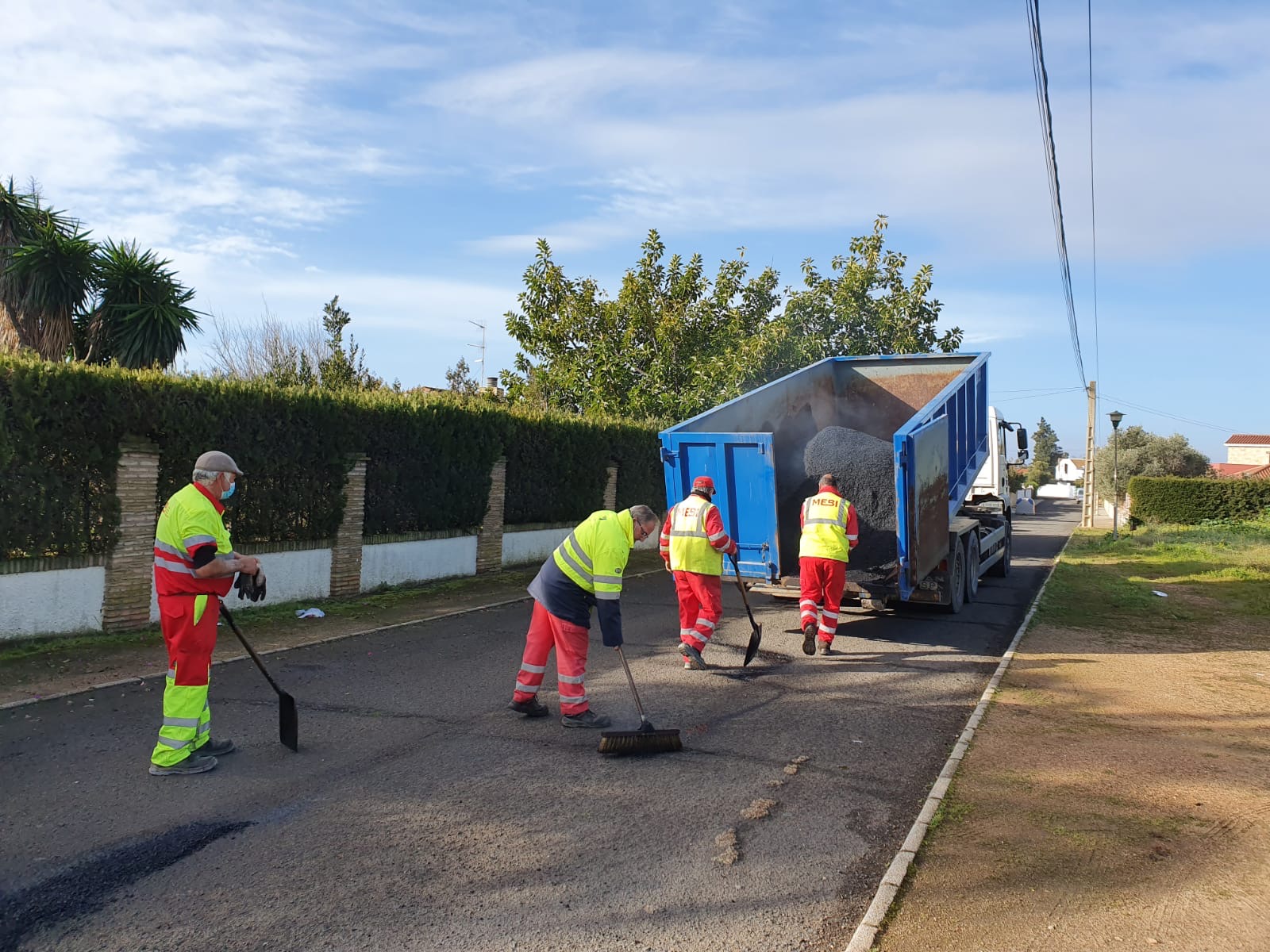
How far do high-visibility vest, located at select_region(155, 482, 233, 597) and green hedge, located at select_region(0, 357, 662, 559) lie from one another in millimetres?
3823

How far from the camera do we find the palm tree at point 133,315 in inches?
608

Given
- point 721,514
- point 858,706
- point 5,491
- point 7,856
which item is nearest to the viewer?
point 7,856

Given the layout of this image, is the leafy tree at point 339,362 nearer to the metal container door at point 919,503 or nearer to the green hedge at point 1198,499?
the metal container door at point 919,503

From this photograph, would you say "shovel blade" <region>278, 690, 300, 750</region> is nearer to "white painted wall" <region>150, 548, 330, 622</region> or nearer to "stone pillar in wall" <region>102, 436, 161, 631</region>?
"stone pillar in wall" <region>102, 436, 161, 631</region>

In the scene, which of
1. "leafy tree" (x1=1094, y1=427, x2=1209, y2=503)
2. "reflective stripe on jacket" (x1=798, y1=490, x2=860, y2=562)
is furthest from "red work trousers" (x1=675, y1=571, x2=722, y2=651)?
"leafy tree" (x1=1094, y1=427, x2=1209, y2=503)

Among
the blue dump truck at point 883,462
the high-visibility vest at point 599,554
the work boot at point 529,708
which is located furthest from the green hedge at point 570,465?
the high-visibility vest at point 599,554

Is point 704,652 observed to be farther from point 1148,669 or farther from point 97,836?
point 97,836

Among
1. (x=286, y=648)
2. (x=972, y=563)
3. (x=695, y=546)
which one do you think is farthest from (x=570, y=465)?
(x=695, y=546)

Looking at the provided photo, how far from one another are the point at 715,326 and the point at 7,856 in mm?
20264

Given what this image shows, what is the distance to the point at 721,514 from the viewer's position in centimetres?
980

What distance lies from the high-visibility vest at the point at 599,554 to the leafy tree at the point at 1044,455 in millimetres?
88505

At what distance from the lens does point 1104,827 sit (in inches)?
179

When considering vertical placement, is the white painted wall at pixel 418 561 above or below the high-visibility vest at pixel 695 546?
below

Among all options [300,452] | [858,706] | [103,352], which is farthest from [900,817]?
[103,352]
